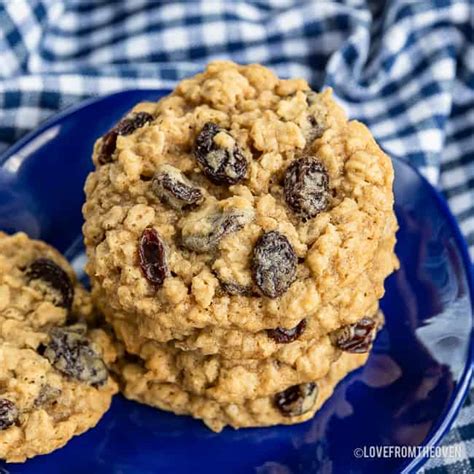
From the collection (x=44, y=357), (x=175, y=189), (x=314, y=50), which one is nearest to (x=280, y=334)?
(x=175, y=189)

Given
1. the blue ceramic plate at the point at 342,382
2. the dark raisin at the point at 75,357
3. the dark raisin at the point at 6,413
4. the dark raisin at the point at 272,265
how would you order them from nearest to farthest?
the dark raisin at the point at 272,265, the dark raisin at the point at 6,413, the dark raisin at the point at 75,357, the blue ceramic plate at the point at 342,382

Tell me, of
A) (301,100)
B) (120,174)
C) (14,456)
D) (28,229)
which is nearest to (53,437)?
(14,456)

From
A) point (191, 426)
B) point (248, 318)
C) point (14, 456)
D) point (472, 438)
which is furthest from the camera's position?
point (472, 438)

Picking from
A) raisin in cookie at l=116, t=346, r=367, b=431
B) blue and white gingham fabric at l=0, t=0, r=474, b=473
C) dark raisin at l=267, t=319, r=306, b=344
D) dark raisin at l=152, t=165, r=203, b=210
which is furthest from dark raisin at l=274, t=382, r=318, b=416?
blue and white gingham fabric at l=0, t=0, r=474, b=473

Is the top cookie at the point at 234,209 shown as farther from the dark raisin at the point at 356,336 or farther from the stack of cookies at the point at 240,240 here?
the dark raisin at the point at 356,336

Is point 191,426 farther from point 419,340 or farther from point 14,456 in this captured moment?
point 419,340

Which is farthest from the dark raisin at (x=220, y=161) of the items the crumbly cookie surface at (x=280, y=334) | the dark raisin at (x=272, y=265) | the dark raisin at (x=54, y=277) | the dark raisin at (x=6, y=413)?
the dark raisin at (x=6, y=413)

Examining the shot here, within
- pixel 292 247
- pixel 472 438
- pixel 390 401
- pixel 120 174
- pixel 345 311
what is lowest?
pixel 472 438

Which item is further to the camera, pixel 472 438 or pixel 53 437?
pixel 472 438

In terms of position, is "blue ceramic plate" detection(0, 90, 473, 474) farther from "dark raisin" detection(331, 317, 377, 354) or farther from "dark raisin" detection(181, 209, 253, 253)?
"dark raisin" detection(181, 209, 253, 253)

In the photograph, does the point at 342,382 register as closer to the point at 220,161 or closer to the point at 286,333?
the point at 286,333
